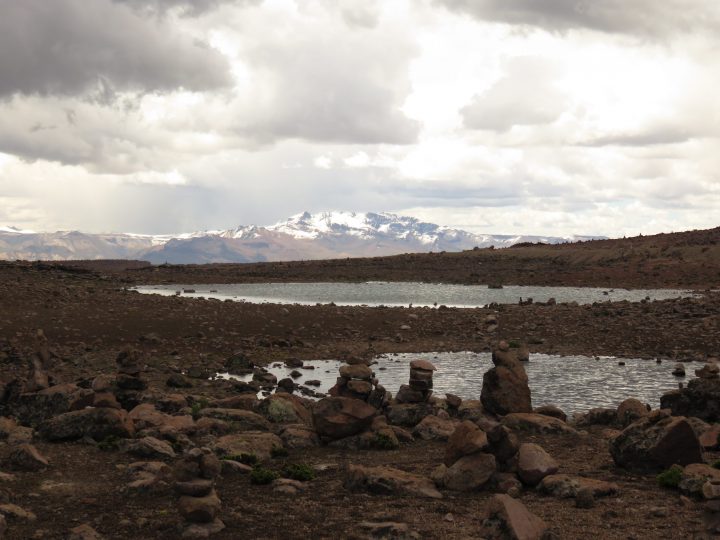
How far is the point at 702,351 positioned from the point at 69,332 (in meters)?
36.3

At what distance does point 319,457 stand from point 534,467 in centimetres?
663

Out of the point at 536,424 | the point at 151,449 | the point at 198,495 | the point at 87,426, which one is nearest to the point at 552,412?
the point at 536,424

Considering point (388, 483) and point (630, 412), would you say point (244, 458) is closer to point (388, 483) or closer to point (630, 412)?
point (388, 483)

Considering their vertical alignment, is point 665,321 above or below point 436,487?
above

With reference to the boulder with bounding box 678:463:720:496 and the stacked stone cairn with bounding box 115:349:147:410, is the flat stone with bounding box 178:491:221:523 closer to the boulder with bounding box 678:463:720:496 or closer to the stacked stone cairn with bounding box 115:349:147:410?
the boulder with bounding box 678:463:720:496

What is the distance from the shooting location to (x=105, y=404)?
23.6 metres

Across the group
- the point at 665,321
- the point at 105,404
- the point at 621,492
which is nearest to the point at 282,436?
the point at 105,404

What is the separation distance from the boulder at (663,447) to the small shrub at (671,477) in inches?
31.4

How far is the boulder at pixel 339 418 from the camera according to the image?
2291 cm

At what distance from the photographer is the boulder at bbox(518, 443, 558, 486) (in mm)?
18344

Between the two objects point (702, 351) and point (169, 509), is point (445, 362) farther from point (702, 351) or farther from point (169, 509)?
point (169, 509)

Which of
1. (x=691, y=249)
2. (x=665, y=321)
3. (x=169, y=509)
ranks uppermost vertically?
(x=691, y=249)

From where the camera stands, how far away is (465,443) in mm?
18766

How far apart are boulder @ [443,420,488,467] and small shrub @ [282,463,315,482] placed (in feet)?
12.1
